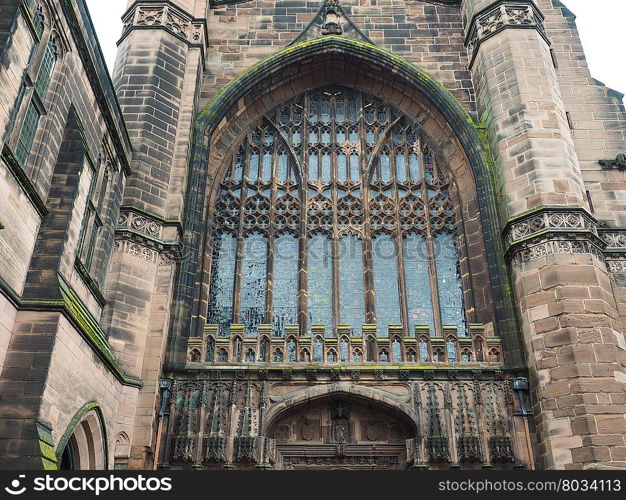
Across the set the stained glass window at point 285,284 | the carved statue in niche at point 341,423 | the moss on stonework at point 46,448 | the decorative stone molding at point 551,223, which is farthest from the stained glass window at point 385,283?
the moss on stonework at point 46,448

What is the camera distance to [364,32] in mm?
16469

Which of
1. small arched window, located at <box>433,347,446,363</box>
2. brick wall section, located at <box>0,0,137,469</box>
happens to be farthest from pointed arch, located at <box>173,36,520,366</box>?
brick wall section, located at <box>0,0,137,469</box>

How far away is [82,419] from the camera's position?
8945mm

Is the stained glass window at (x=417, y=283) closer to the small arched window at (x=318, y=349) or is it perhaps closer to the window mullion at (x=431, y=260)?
the window mullion at (x=431, y=260)

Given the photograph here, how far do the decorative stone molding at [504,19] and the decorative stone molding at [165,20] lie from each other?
6.21 metres

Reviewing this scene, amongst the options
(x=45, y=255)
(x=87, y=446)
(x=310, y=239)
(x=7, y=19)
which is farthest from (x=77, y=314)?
(x=310, y=239)

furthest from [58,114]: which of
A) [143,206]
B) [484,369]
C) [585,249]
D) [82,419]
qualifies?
[585,249]

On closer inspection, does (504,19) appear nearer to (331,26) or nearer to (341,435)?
(331,26)

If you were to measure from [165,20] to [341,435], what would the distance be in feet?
30.6

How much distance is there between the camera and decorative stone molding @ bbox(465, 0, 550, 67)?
14.7 m

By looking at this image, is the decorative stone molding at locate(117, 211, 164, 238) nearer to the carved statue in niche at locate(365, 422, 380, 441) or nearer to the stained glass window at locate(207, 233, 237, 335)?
the stained glass window at locate(207, 233, 237, 335)

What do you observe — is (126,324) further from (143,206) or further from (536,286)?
(536,286)

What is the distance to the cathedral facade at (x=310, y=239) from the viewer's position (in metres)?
8.75

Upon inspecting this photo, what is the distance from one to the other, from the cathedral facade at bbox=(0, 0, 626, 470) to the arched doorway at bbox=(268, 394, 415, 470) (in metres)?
0.04
